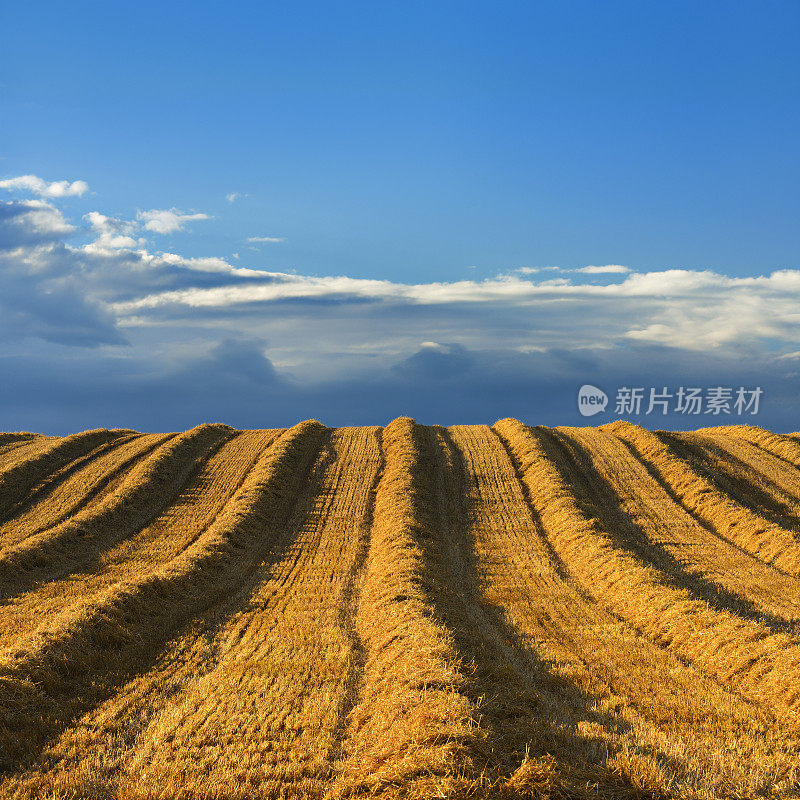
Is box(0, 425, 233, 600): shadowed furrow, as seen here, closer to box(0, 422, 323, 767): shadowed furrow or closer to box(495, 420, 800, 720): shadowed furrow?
box(0, 422, 323, 767): shadowed furrow

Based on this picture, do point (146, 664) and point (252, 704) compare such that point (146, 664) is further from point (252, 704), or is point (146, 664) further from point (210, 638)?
point (252, 704)

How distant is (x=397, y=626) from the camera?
1350 cm

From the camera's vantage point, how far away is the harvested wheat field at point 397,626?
8.38m

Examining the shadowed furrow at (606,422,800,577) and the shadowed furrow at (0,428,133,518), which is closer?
the shadowed furrow at (606,422,800,577)

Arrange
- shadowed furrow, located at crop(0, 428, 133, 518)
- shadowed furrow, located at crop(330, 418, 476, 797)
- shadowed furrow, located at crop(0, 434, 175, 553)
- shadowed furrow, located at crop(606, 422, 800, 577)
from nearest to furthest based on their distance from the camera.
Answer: shadowed furrow, located at crop(330, 418, 476, 797) < shadowed furrow, located at crop(606, 422, 800, 577) < shadowed furrow, located at crop(0, 434, 175, 553) < shadowed furrow, located at crop(0, 428, 133, 518)

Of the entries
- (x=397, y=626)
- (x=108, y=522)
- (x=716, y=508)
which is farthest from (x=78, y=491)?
(x=716, y=508)

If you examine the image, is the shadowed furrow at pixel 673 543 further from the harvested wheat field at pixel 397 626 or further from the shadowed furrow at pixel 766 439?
the shadowed furrow at pixel 766 439

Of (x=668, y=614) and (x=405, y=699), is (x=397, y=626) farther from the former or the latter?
(x=668, y=614)

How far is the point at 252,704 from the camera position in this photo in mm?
10641

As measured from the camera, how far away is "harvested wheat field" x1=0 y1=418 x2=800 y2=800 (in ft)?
27.5

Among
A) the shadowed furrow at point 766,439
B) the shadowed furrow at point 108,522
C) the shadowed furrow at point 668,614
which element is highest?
the shadowed furrow at point 766,439

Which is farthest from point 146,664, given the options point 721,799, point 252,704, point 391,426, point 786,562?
point 391,426

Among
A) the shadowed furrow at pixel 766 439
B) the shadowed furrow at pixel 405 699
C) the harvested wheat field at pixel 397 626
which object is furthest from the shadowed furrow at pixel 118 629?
the shadowed furrow at pixel 766 439

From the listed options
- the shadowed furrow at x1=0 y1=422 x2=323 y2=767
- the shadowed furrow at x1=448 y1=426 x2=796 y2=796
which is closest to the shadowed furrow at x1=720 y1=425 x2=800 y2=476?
the shadowed furrow at x1=448 y1=426 x2=796 y2=796
